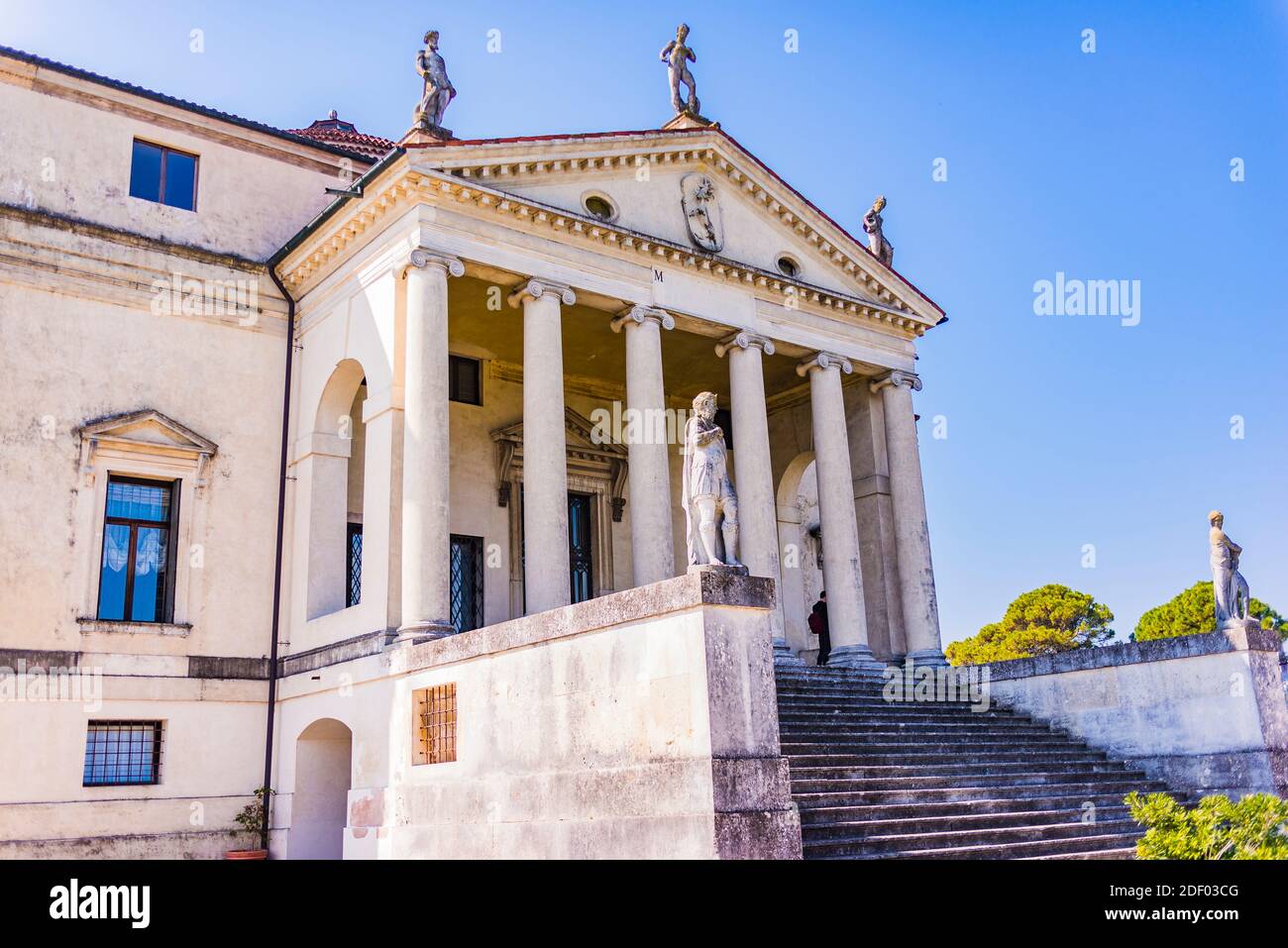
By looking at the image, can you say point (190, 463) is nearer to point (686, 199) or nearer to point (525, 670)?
point (525, 670)

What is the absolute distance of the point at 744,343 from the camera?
22203 millimetres

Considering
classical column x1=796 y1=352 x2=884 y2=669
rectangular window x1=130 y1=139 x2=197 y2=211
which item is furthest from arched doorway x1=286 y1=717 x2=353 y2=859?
rectangular window x1=130 y1=139 x2=197 y2=211

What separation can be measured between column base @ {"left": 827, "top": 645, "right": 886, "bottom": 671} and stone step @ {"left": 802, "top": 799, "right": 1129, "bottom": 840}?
600 cm

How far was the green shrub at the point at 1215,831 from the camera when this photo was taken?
9195mm

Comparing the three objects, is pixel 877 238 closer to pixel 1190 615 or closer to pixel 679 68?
pixel 679 68

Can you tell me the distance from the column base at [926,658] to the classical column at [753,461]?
115 inches

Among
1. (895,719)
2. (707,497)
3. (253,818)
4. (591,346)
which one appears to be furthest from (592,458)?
(707,497)

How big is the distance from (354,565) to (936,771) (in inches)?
460

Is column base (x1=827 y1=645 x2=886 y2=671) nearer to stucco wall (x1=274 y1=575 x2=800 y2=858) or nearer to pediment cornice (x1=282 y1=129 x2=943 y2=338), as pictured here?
pediment cornice (x1=282 y1=129 x2=943 y2=338)

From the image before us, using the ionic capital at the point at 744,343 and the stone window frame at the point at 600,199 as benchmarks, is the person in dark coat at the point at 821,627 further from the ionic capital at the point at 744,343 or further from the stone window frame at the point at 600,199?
the stone window frame at the point at 600,199

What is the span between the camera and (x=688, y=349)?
24.4 meters

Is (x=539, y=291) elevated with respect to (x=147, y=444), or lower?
elevated
